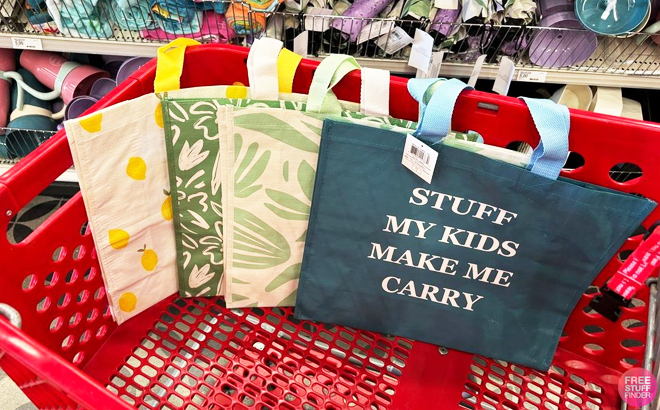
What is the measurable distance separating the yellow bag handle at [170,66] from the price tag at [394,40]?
0.49 meters

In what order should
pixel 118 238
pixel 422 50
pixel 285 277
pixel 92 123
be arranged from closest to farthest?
1. pixel 92 123
2. pixel 118 238
3. pixel 285 277
4. pixel 422 50

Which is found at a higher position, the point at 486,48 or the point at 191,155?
the point at 486,48

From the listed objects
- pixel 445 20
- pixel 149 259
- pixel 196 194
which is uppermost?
pixel 445 20

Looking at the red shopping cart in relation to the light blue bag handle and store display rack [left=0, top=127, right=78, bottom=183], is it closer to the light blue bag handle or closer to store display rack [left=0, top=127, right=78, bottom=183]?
the light blue bag handle

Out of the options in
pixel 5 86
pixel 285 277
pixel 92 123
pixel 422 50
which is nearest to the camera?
pixel 92 123

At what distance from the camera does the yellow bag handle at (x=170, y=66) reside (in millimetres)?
814

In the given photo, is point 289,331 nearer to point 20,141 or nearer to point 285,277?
point 285,277

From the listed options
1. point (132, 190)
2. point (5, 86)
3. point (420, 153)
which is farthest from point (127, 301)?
point (5, 86)

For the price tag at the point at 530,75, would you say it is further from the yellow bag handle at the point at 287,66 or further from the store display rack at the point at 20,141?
the store display rack at the point at 20,141

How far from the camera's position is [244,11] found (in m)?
1.11

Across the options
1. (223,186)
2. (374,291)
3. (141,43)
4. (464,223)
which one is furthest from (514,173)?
(141,43)

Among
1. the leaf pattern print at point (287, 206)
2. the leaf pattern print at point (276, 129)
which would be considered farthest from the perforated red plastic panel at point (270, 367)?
the leaf pattern print at point (276, 129)

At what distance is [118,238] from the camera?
2.70ft

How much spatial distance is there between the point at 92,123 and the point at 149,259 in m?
0.28
